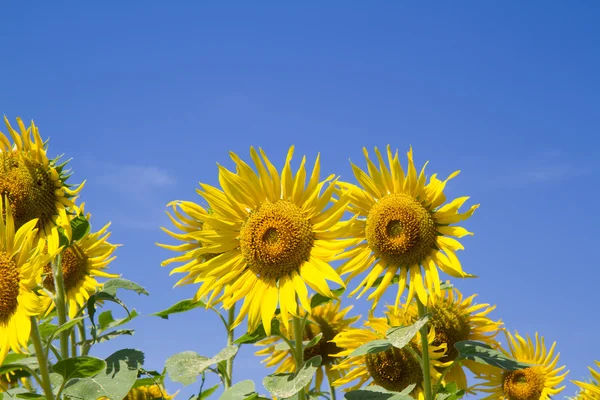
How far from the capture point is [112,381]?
13.3ft

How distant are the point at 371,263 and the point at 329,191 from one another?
0.79 metres

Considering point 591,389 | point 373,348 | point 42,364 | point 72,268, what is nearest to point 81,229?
point 42,364

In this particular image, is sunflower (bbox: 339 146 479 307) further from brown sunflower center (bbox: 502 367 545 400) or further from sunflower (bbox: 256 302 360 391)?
brown sunflower center (bbox: 502 367 545 400)

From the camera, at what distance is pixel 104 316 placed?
18.1 feet

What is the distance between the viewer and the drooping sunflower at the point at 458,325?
222 inches

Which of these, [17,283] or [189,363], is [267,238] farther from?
[17,283]

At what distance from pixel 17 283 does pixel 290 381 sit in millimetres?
1547

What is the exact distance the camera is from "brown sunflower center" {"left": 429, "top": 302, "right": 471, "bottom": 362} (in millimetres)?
5578

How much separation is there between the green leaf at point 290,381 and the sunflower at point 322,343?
1.81 metres

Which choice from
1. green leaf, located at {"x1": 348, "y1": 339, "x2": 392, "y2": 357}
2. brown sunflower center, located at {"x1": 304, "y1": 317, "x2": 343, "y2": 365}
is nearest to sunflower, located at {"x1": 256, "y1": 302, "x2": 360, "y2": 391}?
brown sunflower center, located at {"x1": 304, "y1": 317, "x2": 343, "y2": 365}

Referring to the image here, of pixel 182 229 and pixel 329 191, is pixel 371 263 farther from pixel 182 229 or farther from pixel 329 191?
pixel 182 229

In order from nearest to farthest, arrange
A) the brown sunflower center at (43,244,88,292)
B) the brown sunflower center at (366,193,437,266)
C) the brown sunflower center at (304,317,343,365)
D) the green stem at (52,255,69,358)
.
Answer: the brown sunflower center at (366,193,437,266) → the green stem at (52,255,69,358) → the brown sunflower center at (304,317,343,365) → the brown sunflower center at (43,244,88,292)

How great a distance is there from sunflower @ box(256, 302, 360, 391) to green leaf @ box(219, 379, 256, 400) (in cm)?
163

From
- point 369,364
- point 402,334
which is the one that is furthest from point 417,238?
point 369,364
